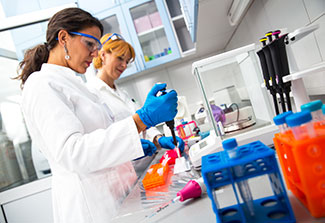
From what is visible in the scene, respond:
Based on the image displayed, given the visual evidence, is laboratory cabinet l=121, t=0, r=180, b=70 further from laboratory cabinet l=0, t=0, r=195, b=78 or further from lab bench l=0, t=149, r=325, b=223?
lab bench l=0, t=149, r=325, b=223

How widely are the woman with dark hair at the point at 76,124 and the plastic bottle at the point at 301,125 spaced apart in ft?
2.06

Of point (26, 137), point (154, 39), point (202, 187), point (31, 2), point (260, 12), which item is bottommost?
→ point (202, 187)

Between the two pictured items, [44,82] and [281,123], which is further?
[44,82]

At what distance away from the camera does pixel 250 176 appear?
1.42 feet

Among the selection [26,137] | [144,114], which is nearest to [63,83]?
[144,114]

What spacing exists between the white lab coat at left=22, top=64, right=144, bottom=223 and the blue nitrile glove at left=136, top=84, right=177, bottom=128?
0.08 metres

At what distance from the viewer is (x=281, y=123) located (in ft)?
1.51

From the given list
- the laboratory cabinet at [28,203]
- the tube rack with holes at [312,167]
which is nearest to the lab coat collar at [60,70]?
the tube rack with holes at [312,167]

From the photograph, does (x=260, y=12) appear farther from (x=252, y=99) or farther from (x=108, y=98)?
(x=108, y=98)

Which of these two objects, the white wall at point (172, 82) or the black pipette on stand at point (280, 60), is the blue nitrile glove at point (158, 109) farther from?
the white wall at point (172, 82)

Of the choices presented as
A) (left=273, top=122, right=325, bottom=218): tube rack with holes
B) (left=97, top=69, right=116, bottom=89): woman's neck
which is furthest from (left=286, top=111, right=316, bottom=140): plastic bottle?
(left=97, top=69, right=116, bottom=89): woman's neck

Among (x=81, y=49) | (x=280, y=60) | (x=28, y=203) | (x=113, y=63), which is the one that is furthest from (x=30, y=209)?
(x=280, y=60)

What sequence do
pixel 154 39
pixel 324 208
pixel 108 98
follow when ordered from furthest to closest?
pixel 154 39 → pixel 108 98 → pixel 324 208

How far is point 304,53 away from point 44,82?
3.95 ft
